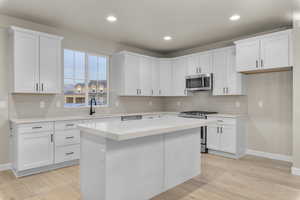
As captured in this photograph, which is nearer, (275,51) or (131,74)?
(275,51)

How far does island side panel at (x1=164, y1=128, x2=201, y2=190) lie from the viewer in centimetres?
260

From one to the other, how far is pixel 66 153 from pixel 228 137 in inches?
133

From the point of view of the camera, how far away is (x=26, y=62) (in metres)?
3.36

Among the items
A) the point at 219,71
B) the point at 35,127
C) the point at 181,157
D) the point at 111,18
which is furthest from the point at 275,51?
the point at 35,127

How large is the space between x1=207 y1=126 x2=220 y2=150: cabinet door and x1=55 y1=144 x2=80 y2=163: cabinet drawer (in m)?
2.96

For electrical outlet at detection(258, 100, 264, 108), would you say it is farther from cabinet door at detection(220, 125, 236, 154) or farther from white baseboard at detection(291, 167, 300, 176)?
white baseboard at detection(291, 167, 300, 176)

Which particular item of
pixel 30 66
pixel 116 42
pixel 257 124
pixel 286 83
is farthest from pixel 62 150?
pixel 286 83

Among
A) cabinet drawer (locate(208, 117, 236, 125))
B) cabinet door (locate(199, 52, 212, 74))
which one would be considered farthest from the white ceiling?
cabinet drawer (locate(208, 117, 236, 125))

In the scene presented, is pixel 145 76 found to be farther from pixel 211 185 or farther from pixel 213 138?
pixel 211 185

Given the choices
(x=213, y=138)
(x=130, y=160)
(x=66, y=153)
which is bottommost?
(x=66, y=153)

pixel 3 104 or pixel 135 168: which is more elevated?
pixel 3 104

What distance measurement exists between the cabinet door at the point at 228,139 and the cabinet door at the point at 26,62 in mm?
3942

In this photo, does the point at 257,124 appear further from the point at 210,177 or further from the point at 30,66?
the point at 30,66

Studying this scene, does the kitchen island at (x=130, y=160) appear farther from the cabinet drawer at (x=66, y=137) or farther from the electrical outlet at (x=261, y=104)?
the electrical outlet at (x=261, y=104)
